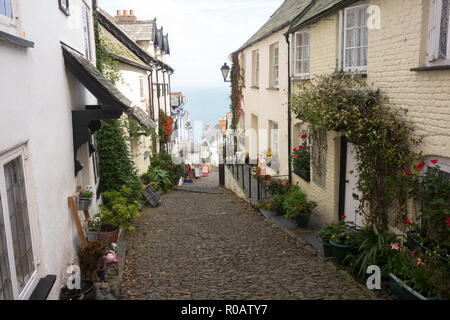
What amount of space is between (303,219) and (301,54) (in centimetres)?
480

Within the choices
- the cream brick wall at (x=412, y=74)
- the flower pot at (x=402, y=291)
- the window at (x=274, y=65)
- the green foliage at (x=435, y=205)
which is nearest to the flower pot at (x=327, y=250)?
the flower pot at (x=402, y=291)

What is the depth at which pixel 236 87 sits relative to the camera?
19.2 meters

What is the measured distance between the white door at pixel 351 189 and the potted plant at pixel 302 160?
77.3 inches

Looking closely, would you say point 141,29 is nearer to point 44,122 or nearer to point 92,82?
point 92,82

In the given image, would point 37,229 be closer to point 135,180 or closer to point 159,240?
point 159,240

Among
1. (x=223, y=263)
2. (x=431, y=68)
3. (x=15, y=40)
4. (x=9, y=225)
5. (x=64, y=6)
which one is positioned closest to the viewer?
(x=9, y=225)

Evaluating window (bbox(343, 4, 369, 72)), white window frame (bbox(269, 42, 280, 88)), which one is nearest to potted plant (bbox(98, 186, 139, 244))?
window (bbox(343, 4, 369, 72))

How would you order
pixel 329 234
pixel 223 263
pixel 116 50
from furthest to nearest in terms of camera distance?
pixel 116 50 < pixel 223 263 < pixel 329 234

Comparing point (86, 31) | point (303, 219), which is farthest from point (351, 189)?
point (86, 31)

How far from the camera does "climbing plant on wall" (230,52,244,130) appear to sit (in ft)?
60.5

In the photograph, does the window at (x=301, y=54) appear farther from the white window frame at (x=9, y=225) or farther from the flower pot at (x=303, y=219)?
the white window frame at (x=9, y=225)

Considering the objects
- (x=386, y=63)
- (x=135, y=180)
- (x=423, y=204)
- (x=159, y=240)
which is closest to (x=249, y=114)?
(x=135, y=180)

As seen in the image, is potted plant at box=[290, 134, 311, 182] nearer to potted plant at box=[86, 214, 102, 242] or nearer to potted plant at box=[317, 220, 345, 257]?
potted plant at box=[317, 220, 345, 257]

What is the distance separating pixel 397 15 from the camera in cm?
584
